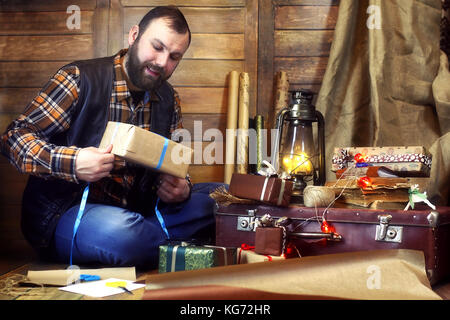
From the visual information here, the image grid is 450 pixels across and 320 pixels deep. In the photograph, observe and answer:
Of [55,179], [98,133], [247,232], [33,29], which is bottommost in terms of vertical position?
[247,232]

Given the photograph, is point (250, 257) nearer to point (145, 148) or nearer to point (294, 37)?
point (145, 148)

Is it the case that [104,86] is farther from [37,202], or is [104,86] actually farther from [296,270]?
[296,270]

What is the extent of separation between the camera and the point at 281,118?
A: 2.09m

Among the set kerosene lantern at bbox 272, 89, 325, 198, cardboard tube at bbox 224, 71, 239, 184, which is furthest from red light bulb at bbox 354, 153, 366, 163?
cardboard tube at bbox 224, 71, 239, 184

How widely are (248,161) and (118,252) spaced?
1.04 m

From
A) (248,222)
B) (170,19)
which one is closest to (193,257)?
(248,222)

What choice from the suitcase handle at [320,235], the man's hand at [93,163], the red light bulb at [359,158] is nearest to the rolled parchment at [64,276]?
the man's hand at [93,163]

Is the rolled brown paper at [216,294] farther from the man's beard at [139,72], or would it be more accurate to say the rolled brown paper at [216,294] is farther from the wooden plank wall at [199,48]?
the wooden plank wall at [199,48]

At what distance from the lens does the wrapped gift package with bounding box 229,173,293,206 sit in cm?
178

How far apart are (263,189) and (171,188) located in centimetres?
52

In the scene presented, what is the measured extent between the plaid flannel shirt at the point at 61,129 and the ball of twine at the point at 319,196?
81 cm

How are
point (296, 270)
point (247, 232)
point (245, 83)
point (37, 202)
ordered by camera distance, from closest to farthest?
point (296, 270), point (247, 232), point (37, 202), point (245, 83)
